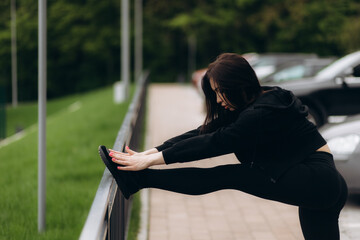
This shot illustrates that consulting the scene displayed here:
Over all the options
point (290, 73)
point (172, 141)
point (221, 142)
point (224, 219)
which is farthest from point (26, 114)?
point (221, 142)

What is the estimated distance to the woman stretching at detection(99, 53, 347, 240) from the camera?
11.6 ft

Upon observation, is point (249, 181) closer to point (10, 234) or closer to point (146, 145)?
point (10, 234)

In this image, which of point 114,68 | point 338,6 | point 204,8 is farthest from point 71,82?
point 338,6

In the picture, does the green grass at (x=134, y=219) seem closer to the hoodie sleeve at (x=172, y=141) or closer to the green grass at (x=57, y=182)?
the green grass at (x=57, y=182)

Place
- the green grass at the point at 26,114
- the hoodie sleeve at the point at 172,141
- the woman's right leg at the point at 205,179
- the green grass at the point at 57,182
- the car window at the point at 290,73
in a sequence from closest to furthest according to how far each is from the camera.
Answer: the woman's right leg at the point at 205,179, the hoodie sleeve at the point at 172,141, the green grass at the point at 57,182, the car window at the point at 290,73, the green grass at the point at 26,114

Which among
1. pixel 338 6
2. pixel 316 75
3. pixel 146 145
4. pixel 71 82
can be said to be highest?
pixel 316 75

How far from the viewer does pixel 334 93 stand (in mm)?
11852

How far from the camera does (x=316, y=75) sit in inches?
488

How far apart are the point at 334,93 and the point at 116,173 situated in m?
8.72

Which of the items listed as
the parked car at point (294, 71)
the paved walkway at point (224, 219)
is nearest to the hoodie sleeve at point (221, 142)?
the paved walkway at point (224, 219)

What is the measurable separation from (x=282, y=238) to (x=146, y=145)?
255 inches

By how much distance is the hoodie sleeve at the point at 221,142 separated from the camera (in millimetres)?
3514

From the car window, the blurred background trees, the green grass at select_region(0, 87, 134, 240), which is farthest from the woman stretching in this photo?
the blurred background trees

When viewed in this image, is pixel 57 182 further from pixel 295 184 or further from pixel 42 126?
pixel 295 184
